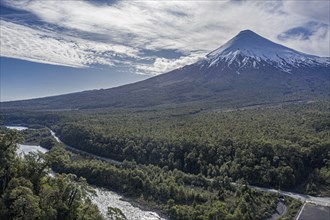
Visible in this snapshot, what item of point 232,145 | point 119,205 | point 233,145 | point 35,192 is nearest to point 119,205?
point 119,205

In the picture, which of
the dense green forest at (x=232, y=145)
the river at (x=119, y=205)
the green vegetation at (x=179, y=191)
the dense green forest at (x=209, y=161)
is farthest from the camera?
the dense green forest at (x=232, y=145)

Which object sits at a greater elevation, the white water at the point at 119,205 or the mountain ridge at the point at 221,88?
the mountain ridge at the point at 221,88

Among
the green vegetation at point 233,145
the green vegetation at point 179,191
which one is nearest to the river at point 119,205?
the green vegetation at point 179,191

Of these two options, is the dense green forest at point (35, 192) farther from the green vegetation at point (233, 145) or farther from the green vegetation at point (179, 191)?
the green vegetation at point (233, 145)

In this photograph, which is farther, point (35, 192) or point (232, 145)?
point (232, 145)

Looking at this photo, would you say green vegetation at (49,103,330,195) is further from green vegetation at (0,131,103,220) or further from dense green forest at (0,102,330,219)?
green vegetation at (0,131,103,220)

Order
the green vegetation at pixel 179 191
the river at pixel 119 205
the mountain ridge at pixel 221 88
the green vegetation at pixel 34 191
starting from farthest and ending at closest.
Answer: the mountain ridge at pixel 221 88
the river at pixel 119 205
the green vegetation at pixel 179 191
the green vegetation at pixel 34 191

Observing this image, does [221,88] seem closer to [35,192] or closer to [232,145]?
[232,145]

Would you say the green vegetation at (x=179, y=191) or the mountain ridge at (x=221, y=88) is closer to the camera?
the green vegetation at (x=179, y=191)
